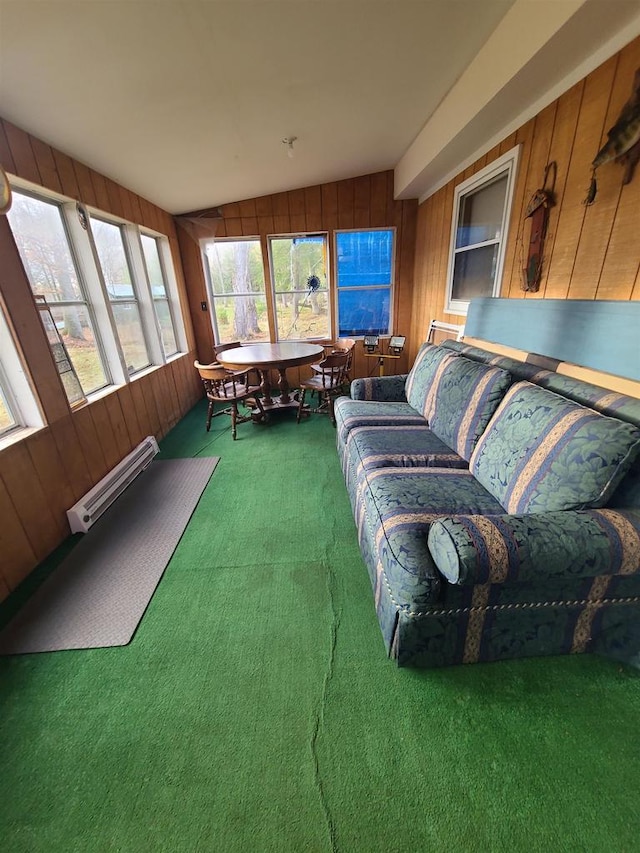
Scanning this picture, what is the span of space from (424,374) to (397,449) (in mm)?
798

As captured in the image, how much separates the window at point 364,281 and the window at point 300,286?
0.21 m

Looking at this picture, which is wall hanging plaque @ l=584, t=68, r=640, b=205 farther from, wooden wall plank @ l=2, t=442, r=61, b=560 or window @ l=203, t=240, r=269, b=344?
window @ l=203, t=240, r=269, b=344

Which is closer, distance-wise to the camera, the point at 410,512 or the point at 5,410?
the point at 410,512

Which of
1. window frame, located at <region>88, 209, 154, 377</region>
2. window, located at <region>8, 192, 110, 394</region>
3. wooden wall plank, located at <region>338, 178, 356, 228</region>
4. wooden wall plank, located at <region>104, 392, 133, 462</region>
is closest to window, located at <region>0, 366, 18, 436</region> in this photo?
window, located at <region>8, 192, 110, 394</region>

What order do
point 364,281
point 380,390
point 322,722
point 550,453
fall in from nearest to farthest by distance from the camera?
1. point 322,722
2. point 550,453
3. point 380,390
4. point 364,281

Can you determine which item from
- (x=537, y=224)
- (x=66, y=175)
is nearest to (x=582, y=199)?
(x=537, y=224)

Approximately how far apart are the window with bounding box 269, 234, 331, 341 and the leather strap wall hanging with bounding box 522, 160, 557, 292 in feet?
9.25

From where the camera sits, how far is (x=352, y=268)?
4.47 meters

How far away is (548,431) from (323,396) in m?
3.05

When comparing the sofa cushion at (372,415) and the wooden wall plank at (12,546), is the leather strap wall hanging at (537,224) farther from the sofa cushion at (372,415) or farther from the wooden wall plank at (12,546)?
the wooden wall plank at (12,546)

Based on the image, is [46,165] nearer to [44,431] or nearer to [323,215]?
[44,431]

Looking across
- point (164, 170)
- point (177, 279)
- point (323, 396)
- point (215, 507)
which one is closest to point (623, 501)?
point (215, 507)

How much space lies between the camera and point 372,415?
8.09 ft

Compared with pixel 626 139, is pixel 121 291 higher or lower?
lower
